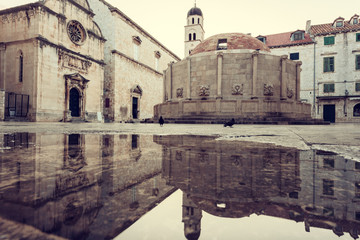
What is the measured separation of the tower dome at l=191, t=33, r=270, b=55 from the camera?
1520cm

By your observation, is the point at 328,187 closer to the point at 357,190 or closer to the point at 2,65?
the point at 357,190

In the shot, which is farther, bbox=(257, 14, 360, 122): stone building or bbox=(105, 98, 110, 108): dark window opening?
bbox=(257, 14, 360, 122): stone building

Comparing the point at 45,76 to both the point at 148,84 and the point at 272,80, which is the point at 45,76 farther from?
the point at 272,80

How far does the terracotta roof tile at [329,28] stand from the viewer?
25188mm

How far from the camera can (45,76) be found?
14898mm

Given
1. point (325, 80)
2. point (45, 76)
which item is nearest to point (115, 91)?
point (45, 76)

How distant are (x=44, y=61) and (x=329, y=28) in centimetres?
3145

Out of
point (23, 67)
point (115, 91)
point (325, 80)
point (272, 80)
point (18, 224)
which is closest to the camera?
point (18, 224)

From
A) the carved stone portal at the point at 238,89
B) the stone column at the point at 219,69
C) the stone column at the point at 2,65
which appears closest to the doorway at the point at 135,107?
the stone column at the point at 2,65

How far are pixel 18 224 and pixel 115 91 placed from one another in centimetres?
2163

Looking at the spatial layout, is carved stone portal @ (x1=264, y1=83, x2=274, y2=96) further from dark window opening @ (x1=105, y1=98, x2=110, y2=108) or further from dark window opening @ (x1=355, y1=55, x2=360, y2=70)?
dark window opening @ (x1=355, y1=55, x2=360, y2=70)

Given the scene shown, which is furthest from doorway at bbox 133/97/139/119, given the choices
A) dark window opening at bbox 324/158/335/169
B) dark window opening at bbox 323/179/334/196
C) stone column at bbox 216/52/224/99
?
dark window opening at bbox 323/179/334/196

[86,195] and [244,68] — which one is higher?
[244,68]

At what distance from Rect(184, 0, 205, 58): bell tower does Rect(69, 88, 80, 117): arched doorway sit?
3173 centimetres
